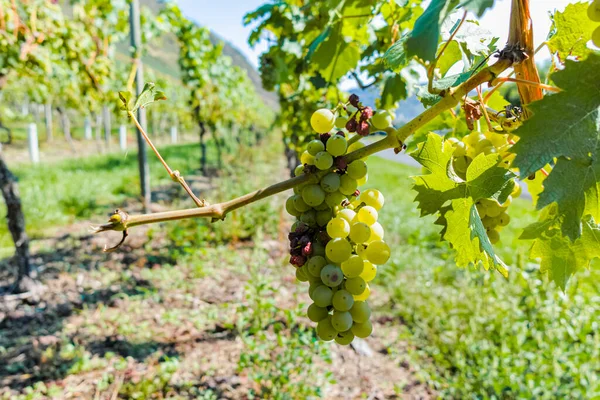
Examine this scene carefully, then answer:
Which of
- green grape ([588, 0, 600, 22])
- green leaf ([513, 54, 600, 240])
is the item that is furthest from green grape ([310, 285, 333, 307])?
green grape ([588, 0, 600, 22])

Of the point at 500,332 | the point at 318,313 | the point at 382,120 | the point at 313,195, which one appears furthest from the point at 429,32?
the point at 500,332

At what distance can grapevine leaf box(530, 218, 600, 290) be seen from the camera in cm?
85

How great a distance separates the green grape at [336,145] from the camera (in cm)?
76

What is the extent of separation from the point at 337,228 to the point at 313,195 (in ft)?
0.31

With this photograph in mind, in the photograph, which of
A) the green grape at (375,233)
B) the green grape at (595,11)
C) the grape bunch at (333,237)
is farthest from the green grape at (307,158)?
the green grape at (595,11)

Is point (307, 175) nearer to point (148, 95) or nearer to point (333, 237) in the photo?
point (333, 237)

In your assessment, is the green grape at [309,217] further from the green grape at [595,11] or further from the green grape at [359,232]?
the green grape at [595,11]

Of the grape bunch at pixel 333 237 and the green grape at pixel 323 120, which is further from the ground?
the green grape at pixel 323 120

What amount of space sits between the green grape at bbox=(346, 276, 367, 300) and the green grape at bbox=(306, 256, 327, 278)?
0.08 meters

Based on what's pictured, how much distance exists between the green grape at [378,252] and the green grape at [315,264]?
12 centimetres

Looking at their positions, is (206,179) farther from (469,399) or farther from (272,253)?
(469,399)

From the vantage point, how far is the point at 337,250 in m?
0.81

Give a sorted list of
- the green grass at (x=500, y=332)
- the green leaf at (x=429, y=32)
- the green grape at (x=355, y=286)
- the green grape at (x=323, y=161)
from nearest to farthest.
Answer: the green leaf at (x=429, y=32) < the green grape at (x=323, y=161) < the green grape at (x=355, y=286) < the green grass at (x=500, y=332)

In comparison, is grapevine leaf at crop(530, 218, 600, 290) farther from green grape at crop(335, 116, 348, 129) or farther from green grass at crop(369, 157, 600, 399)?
green grass at crop(369, 157, 600, 399)
